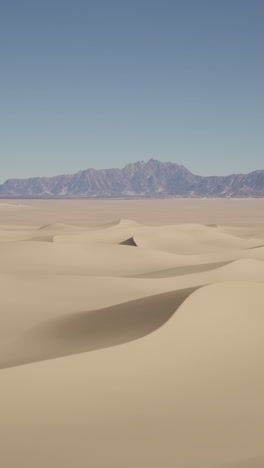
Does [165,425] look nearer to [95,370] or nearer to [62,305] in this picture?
[95,370]

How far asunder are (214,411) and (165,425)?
2.10 ft

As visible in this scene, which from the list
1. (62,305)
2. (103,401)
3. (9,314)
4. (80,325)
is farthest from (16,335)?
(103,401)

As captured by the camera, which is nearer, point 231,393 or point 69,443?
point 69,443

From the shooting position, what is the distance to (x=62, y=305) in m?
11.7

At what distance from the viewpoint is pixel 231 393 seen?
5.95 m

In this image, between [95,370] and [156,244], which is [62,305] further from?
[156,244]

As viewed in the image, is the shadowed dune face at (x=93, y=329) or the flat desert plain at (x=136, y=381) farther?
the shadowed dune face at (x=93, y=329)

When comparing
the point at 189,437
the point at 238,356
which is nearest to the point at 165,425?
the point at 189,437

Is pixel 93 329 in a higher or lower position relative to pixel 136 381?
lower

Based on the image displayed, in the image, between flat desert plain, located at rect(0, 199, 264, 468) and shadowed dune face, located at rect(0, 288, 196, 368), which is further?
shadowed dune face, located at rect(0, 288, 196, 368)

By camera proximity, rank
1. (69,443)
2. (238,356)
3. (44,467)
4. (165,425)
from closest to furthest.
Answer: (44,467), (69,443), (165,425), (238,356)

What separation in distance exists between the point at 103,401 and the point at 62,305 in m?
6.29

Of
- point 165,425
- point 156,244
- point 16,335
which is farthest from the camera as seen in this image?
point 156,244

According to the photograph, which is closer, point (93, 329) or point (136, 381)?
point (136, 381)
